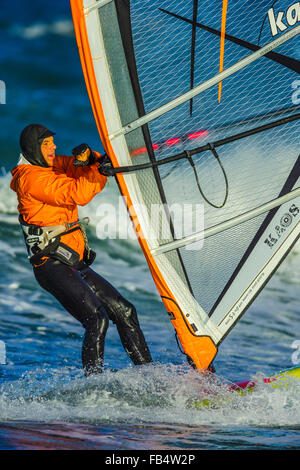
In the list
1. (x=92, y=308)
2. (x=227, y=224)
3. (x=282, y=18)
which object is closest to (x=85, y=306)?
(x=92, y=308)

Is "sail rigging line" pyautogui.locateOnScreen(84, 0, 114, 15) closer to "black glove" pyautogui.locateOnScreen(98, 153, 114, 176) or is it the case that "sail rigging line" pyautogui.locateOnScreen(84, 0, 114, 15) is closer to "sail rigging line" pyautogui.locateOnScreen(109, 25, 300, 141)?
"sail rigging line" pyautogui.locateOnScreen(109, 25, 300, 141)

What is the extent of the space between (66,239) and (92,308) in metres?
0.46

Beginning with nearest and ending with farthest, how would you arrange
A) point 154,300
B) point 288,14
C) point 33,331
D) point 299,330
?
point 288,14
point 33,331
point 299,330
point 154,300

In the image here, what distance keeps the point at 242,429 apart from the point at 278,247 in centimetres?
120

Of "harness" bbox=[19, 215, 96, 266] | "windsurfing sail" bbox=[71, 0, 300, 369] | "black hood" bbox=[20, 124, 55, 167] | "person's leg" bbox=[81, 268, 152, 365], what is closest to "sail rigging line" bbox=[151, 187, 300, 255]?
"windsurfing sail" bbox=[71, 0, 300, 369]

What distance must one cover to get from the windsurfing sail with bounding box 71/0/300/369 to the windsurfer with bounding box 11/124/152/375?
248 mm

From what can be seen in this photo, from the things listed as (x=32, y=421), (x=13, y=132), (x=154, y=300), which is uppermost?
(x=13, y=132)

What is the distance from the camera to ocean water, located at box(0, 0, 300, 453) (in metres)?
2.92

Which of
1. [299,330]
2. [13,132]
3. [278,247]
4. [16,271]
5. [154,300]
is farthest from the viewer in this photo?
[13,132]

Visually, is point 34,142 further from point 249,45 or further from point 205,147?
point 249,45

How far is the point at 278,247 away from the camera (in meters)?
3.74

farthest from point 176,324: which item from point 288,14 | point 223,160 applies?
point 288,14

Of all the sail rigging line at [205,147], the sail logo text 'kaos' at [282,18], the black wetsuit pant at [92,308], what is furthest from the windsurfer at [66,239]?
the sail logo text 'kaos' at [282,18]

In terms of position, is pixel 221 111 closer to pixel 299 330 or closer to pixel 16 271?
pixel 299 330
